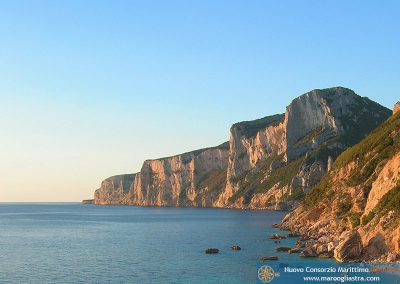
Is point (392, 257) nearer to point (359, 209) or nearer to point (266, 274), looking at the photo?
point (266, 274)

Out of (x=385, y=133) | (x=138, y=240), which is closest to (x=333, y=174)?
(x=385, y=133)

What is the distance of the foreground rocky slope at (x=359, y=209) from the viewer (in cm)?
7312

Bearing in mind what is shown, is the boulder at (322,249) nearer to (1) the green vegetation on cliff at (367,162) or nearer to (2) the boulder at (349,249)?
(2) the boulder at (349,249)

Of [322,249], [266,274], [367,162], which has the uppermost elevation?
[367,162]

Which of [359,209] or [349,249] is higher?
[359,209]

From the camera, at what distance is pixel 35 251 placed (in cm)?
10238

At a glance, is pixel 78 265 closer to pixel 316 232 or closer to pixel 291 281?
pixel 291 281

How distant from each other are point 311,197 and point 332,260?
58869mm

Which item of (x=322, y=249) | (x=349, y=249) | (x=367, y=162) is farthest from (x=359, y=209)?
(x=349, y=249)

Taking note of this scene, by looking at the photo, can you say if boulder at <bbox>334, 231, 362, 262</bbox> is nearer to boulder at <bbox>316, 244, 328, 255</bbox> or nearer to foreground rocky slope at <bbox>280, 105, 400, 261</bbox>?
foreground rocky slope at <bbox>280, 105, 400, 261</bbox>

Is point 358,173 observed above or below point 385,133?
below

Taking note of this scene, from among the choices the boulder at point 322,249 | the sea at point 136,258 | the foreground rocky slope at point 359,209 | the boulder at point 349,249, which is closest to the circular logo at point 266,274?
the sea at point 136,258

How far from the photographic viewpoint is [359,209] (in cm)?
9775

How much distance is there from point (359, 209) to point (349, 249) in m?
25.1
